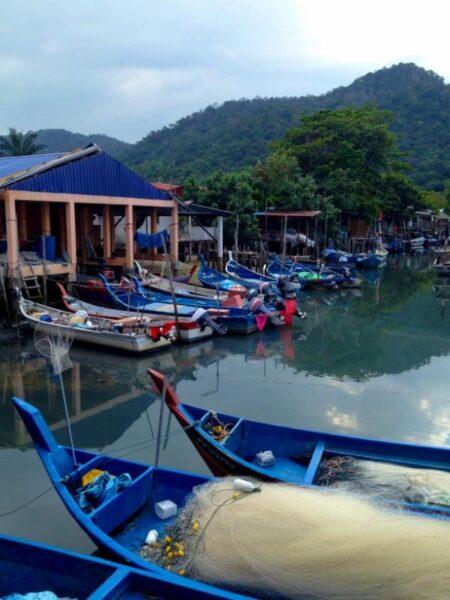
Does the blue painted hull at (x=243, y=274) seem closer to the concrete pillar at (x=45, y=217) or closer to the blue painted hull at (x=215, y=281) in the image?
the blue painted hull at (x=215, y=281)

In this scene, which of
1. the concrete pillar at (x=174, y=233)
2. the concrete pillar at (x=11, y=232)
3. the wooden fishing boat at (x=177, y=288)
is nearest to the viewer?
the concrete pillar at (x=11, y=232)

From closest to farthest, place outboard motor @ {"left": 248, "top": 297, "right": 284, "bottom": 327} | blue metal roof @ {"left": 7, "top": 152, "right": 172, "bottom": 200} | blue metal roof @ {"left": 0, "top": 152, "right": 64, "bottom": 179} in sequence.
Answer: outboard motor @ {"left": 248, "top": 297, "right": 284, "bottom": 327}
blue metal roof @ {"left": 7, "top": 152, "right": 172, "bottom": 200}
blue metal roof @ {"left": 0, "top": 152, "right": 64, "bottom": 179}

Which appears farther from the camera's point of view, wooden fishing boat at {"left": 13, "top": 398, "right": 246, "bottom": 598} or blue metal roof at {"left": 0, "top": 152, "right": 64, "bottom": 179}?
blue metal roof at {"left": 0, "top": 152, "right": 64, "bottom": 179}

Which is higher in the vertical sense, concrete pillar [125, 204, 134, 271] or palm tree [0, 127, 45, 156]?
palm tree [0, 127, 45, 156]

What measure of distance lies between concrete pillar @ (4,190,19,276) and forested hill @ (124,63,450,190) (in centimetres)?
3150

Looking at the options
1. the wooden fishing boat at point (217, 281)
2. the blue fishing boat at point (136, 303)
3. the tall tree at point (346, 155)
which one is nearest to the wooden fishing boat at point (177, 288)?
the wooden fishing boat at point (217, 281)

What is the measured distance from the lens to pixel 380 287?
25.1m

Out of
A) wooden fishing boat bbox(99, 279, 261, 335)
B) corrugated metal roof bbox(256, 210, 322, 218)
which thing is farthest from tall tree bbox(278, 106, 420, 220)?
wooden fishing boat bbox(99, 279, 261, 335)

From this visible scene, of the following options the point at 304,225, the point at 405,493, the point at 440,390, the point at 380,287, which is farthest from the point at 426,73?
the point at 405,493

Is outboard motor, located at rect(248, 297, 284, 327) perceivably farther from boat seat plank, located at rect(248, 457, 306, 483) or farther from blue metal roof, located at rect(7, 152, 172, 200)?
boat seat plank, located at rect(248, 457, 306, 483)

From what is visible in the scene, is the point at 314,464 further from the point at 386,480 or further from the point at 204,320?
the point at 204,320

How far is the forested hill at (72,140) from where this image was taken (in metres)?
80.8

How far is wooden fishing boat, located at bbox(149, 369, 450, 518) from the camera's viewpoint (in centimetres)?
562

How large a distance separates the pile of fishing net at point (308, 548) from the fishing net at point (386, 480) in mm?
645
